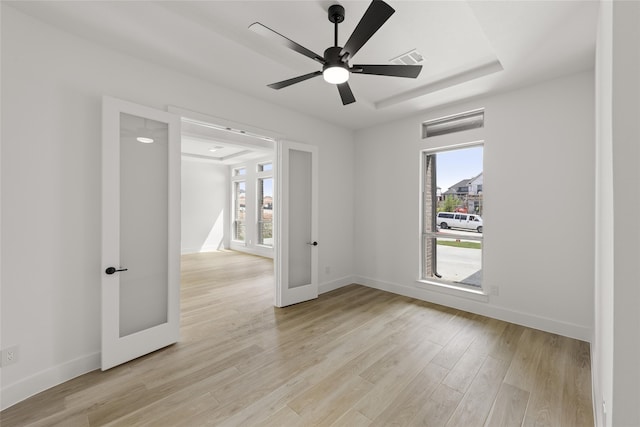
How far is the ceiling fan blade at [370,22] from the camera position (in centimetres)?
149

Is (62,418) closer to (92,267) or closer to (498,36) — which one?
(92,267)

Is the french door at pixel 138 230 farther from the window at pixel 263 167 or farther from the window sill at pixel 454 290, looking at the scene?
the window at pixel 263 167

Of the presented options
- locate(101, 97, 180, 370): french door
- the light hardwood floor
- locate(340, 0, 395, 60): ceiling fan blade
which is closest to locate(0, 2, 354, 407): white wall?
locate(101, 97, 180, 370): french door

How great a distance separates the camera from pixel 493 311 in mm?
3412

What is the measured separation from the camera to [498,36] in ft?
7.30

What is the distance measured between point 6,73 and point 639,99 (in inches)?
139

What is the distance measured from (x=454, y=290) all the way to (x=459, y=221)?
1.01 m

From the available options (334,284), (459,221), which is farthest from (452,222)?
(334,284)

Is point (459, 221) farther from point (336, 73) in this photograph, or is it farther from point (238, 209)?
point (238, 209)

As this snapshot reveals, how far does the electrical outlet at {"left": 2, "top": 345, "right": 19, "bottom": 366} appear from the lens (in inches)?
75.0

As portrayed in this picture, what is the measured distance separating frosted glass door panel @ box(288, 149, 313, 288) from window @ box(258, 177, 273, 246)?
4.03 metres

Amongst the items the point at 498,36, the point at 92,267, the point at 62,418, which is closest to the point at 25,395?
the point at 62,418

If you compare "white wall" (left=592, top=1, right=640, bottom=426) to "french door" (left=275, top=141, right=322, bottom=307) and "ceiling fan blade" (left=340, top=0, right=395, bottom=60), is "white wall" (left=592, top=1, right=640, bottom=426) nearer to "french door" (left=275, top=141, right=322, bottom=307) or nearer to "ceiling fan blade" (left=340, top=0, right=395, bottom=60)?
"ceiling fan blade" (left=340, top=0, right=395, bottom=60)

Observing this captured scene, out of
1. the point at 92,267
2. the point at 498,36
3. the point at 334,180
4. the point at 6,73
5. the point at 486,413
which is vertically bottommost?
the point at 486,413
